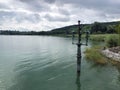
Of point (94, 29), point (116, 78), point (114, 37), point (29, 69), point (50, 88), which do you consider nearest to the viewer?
point (50, 88)

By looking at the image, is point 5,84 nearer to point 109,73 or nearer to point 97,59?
point 109,73

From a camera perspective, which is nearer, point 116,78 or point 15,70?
point 116,78

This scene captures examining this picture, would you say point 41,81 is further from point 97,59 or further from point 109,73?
point 97,59

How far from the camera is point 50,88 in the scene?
74.0ft

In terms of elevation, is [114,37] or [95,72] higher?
[114,37]

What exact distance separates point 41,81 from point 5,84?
4.41 meters

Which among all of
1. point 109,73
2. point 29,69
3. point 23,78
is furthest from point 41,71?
point 109,73

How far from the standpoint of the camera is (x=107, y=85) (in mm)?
23922

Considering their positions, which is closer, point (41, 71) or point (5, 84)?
point (5, 84)

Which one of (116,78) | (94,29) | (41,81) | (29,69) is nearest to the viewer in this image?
(41,81)

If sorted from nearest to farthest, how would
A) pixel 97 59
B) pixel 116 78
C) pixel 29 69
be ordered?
pixel 116 78 < pixel 29 69 < pixel 97 59

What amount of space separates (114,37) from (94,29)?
10293 cm

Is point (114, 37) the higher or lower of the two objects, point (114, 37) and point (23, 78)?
the higher

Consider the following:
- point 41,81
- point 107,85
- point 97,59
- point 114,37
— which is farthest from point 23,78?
point 114,37
